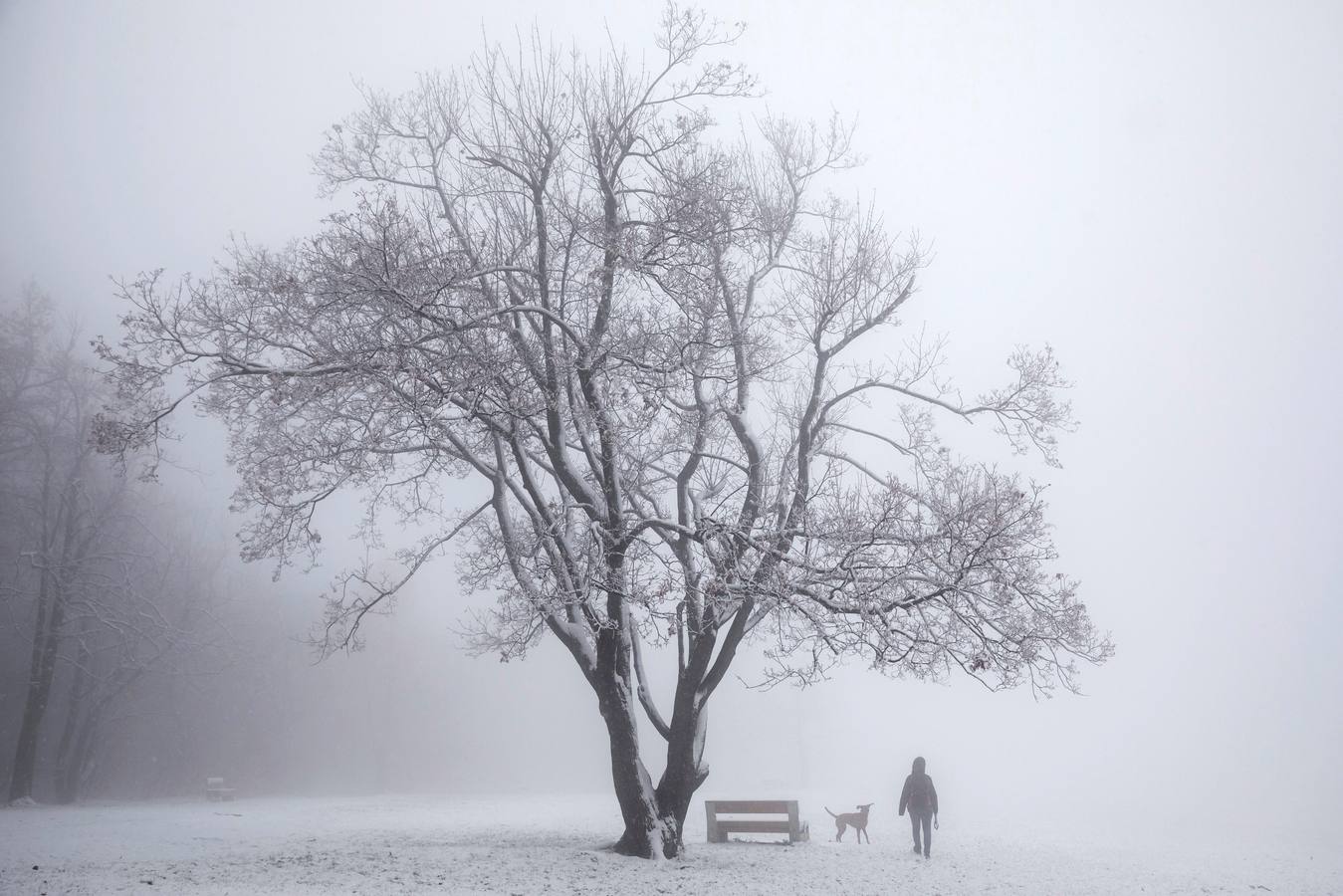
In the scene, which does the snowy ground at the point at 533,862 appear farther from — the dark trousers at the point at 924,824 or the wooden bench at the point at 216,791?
the wooden bench at the point at 216,791

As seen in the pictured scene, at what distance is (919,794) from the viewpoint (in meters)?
11.2

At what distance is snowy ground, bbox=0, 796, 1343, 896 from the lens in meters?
7.67

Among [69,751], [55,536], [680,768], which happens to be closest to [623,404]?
[680,768]

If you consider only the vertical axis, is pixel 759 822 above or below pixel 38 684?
below

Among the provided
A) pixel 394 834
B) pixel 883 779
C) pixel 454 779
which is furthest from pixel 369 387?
pixel 883 779

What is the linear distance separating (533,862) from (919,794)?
210 inches

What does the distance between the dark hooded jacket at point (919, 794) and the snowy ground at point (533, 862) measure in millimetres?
631

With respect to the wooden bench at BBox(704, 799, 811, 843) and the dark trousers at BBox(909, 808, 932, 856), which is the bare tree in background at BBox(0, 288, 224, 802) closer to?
the wooden bench at BBox(704, 799, 811, 843)

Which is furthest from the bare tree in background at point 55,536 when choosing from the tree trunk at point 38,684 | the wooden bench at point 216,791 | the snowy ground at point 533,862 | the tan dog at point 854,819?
the tan dog at point 854,819

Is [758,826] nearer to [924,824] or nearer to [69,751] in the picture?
[924,824]

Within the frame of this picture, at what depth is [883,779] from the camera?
38031mm

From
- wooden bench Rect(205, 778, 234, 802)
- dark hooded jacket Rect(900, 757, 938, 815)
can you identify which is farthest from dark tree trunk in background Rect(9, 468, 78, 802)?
dark hooded jacket Rect(900, 757, 938, 815)

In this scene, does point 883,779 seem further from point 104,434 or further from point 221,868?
point 104,434

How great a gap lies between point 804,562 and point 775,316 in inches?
163
